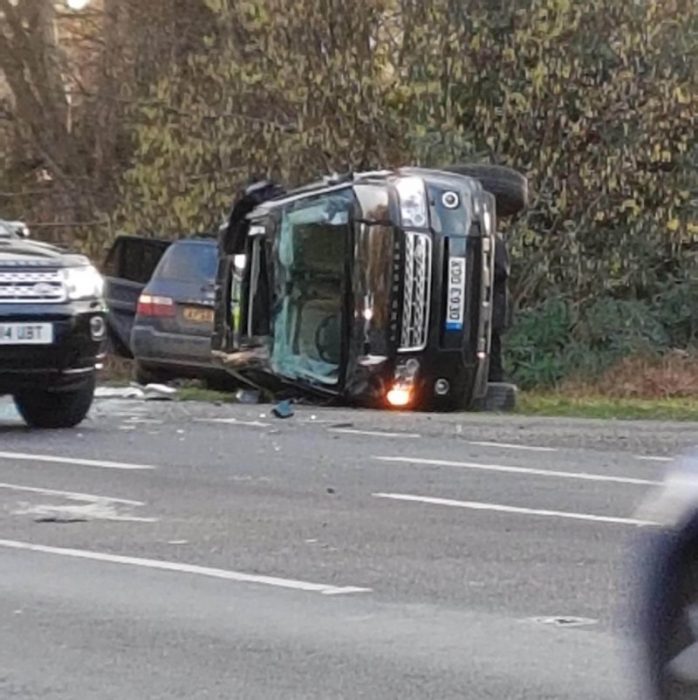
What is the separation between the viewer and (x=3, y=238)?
591 inches

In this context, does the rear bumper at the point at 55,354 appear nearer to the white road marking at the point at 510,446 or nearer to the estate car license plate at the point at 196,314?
the white road marking at the point at 510,446

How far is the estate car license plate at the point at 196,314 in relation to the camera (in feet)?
69.0

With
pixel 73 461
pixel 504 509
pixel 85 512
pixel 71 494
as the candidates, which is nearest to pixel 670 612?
pixel 504 509

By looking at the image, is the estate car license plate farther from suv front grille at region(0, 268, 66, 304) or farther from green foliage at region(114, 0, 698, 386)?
suv front grille at region(0, 268, 66, 304)

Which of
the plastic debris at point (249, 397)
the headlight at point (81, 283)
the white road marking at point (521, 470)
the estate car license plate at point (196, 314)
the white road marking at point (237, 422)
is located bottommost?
the plastic debris at point (249, 397)

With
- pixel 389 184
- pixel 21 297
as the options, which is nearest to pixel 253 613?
pixel 21 297

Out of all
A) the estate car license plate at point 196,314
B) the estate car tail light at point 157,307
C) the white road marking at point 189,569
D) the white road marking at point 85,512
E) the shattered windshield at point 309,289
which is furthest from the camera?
the estate car tail light at point 157,307

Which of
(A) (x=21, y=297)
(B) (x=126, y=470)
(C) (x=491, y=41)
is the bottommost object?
(B) (x=126, y=470)

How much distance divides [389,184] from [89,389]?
3.99 meters

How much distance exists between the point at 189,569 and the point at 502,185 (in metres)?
11.8

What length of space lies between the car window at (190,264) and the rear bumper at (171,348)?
2.28ft

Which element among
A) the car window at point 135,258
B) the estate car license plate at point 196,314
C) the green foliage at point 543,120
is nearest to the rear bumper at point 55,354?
the estate car license plate at point 196,314

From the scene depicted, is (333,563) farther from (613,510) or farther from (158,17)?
(158,17)

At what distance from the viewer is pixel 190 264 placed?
21.6m
